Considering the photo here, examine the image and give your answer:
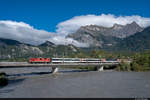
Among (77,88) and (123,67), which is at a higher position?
(123,67)

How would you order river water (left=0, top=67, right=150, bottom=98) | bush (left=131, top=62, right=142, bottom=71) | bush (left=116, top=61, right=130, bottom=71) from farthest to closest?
bush (left=116, top=61, right=130, bottom=71)
bush (left=131, top=62, right=142, bottom=71)
river water (left=0, top=67, right=150, bottom=98)

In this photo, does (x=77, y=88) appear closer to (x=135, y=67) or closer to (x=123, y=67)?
(x=123, y=67)

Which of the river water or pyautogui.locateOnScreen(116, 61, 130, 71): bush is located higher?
pyautogui.locateOnScreen(116, 61, 130, 71): bush

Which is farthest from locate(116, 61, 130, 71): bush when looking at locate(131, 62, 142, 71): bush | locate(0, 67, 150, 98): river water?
locate(0, 67, 150, 98): river water

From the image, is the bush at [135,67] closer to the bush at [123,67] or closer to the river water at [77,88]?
the bush at [123,67]

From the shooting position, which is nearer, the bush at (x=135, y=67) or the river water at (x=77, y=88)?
the river water at (x=77, y=88)

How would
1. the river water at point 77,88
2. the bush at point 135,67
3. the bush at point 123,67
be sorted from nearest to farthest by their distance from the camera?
the river water at point 77,88
the bush at point 135,67
the bush at point 123,67

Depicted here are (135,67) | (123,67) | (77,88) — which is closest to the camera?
(77,88)

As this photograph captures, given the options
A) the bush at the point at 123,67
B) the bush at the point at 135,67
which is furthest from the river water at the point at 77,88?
the bush at the point at 123,67

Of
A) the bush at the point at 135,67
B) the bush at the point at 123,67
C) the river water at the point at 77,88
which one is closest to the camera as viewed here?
the river water at the point at 77,88

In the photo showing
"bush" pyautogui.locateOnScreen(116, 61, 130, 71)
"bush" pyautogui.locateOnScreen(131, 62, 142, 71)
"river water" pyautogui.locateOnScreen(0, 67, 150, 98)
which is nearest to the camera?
"river water" pyautogui.locateOnScreen(0, 67, 150, 98)

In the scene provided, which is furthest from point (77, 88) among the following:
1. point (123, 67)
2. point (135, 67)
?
point (135, 67)

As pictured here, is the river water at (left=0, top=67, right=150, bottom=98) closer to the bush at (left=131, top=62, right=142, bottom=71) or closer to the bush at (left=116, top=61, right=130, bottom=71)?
the bush at (left=131, top=62, right=142, bottom=71)

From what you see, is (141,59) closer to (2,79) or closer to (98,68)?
(98,68)
